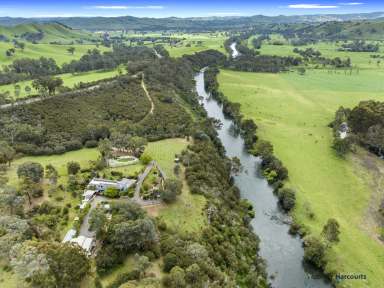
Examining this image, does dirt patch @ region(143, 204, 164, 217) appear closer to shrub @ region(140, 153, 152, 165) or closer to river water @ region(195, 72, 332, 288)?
shrub @ region(140, 153, 152, 165)

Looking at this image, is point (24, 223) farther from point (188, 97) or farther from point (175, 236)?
point (188, 97)

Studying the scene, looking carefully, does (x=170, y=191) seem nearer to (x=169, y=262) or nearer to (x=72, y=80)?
(x=169, y=262)

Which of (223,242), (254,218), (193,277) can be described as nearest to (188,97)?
(254,218)

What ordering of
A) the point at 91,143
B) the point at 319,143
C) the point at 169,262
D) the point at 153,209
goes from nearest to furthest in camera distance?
the point at 169,262 < the point at 153,209 < the point at 91,143 < the point at 319,143

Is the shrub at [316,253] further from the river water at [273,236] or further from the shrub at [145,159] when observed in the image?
the shrub at [145,159]

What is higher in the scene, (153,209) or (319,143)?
(153,209)

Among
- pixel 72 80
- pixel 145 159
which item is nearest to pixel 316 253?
pixel 145 159

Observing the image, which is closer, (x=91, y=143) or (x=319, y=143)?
(x=91, y=143)

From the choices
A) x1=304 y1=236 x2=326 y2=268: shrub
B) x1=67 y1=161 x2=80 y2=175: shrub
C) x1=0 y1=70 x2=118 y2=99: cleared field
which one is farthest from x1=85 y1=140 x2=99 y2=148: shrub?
x1=304 y1=236 x2=326 y2=268: shrub
